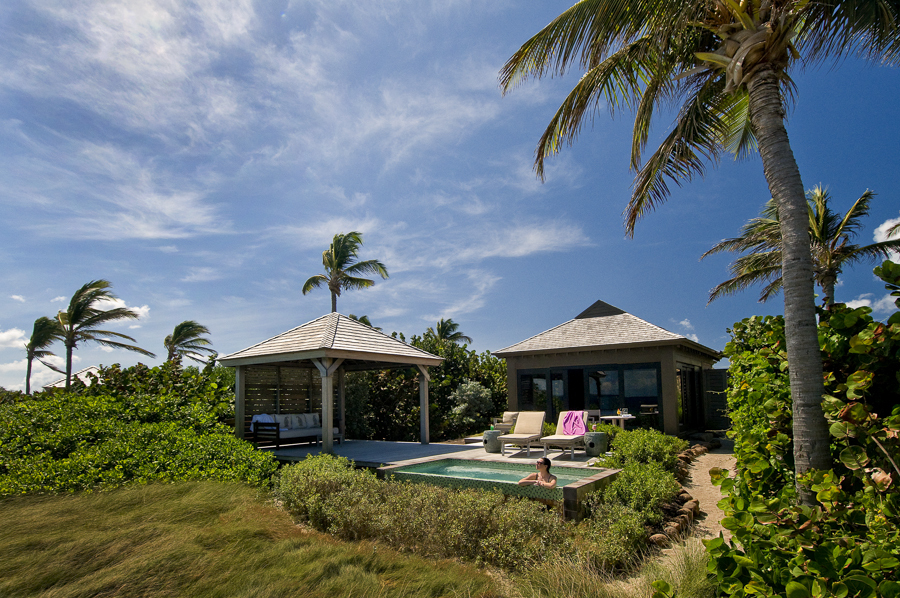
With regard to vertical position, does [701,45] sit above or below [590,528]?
above

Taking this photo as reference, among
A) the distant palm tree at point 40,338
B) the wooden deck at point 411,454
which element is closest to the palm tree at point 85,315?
the distant palm tree at point 40,338

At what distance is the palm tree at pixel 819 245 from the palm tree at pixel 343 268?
16.0 meters

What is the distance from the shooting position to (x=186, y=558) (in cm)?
454

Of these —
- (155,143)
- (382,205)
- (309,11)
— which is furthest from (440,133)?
(155,143)

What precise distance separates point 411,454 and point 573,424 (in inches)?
154

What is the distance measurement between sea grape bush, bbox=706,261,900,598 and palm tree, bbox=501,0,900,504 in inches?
6.8

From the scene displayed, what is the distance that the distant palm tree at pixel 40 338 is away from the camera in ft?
88.0

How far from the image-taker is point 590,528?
6.15 meters

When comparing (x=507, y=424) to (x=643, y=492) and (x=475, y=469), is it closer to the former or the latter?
(x=475, y=469)

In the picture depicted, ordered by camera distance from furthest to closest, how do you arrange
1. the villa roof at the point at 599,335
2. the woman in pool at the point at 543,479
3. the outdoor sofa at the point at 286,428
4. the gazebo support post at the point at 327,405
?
the villa roof at the point at 599,335, the outdoor sofa at the point at 286,428, the gazebo support post at the point at 327,405, the woman in pool at the point at 543,479

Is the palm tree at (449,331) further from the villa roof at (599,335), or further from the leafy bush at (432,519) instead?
the leafy bush at (432,519)

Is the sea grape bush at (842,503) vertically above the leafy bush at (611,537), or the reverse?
the sea grape bush at (842,503)

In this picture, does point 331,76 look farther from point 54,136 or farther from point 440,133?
point 54,136

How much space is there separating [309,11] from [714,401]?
18044 mm
